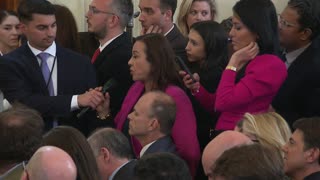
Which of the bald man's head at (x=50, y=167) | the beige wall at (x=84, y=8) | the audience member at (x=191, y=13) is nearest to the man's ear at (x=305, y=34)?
the audience member at (x=191, y=13)

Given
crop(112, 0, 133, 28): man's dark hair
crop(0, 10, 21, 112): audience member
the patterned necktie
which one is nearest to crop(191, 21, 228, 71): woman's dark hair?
crop(112, 0, 133, 28): man's dark hair

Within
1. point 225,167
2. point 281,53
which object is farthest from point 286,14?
point 225,167

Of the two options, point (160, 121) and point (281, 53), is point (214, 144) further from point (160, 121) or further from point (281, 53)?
point (281, 53)

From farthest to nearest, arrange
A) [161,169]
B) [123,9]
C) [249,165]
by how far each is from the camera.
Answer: [123,9] → [161,169] → [249,165]

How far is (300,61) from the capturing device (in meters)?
4.24

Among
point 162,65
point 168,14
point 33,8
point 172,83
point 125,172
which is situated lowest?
point 125,172

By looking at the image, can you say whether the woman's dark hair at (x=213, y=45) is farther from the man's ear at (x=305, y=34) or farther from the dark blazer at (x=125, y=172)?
the dark blazer at (x=125, y=172)

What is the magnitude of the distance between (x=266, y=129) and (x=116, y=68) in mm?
1319

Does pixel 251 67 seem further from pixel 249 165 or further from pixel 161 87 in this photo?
pixel 249 165

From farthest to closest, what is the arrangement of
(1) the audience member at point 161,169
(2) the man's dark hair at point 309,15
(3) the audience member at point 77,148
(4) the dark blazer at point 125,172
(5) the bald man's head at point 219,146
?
(2) the man's dark hair at point 309,15 → (4) the dark blazer at point 125,172 → (5) the bald man's head at point 219,146 → (3) the audience member at point 77,148 → (1) the audience member at point 161,169

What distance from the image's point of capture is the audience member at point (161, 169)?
2.61m

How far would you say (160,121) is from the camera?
3.97m

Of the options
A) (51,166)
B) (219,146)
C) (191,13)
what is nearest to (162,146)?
(219,146)

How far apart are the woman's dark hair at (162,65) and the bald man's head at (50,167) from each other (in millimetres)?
1721
